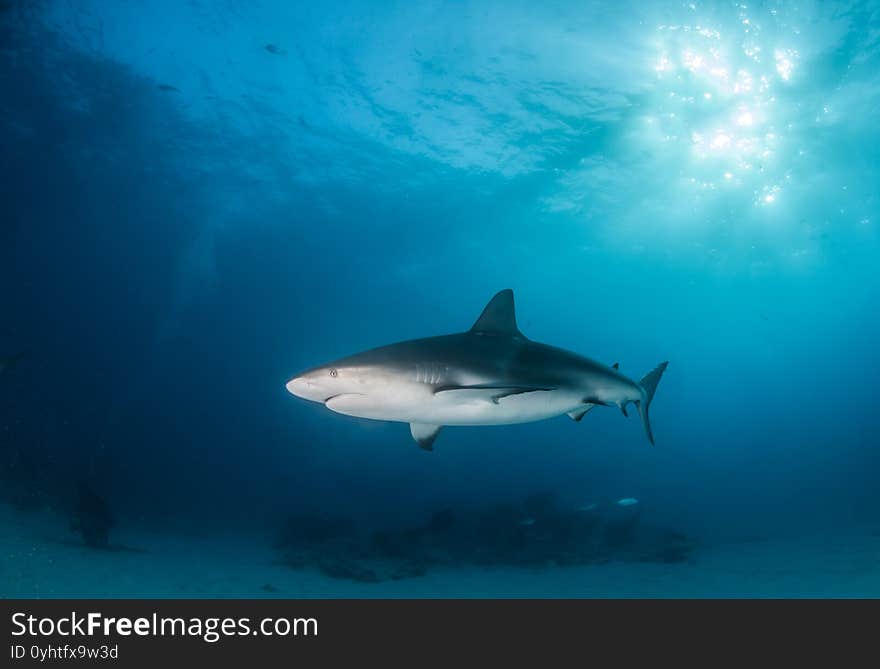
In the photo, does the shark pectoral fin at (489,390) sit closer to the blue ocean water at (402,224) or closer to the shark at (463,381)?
the shark at (463,381)

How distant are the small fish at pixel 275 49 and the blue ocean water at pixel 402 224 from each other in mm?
65

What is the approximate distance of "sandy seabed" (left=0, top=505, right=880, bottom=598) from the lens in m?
11.0

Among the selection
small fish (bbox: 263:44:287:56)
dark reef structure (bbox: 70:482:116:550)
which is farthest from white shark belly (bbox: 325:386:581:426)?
dark reef structure (bbox: 70:482:116:550)

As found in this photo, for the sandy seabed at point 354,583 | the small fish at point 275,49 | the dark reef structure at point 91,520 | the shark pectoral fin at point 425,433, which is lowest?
the sandy seabed at point 354,583

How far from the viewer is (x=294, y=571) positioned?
14.3 m

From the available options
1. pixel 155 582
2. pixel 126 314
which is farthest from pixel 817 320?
pixel 126 314

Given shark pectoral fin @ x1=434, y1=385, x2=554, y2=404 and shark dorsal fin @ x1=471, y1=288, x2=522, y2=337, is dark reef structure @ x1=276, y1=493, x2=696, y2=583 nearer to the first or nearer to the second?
shark dorsal fin @ x1=471, y1=288, x2=522, y2=337

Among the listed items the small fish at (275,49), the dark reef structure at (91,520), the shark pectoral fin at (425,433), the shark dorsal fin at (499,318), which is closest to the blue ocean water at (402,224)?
the small fish at (275,49)

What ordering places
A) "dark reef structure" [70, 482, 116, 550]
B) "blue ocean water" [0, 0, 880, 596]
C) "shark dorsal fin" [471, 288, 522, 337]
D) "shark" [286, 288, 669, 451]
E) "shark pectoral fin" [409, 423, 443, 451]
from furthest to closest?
"dark reef structure" [70, 482, 116, 550], "blue ocean water" [0, 0, 880, 596], "shark dorsal fin" [471, 288, 522, 337], "shark pectoral fin" [409, 423, 443, 451], "shark" [286, 288, 669, 451]

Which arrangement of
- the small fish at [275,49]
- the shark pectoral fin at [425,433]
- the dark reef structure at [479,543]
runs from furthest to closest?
the dark reef structure at [479,543] → the small fish at [275,49] → the shark pectoral fin at [425,433]

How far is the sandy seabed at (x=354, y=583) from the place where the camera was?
36.1ft

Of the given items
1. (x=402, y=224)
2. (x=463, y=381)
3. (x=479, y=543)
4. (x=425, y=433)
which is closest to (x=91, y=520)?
(x=479, y=543)

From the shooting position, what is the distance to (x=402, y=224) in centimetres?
2659
